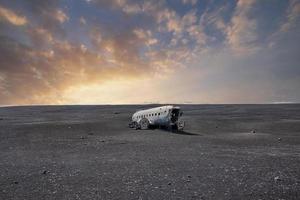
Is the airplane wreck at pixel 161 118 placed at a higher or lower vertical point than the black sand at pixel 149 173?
higher

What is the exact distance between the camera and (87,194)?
1317 cm

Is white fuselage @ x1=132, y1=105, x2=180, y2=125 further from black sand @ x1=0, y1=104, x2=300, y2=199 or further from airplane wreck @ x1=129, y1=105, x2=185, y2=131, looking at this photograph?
black sand @ x1=0, y1=104, x2=300, y2=199

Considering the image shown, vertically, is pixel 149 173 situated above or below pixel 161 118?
below

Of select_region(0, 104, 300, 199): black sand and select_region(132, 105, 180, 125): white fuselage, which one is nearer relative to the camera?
select_region(0, 104, 300, 199): black sand

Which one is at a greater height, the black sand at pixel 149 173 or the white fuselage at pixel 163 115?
the white fuselage at pixel 163 115

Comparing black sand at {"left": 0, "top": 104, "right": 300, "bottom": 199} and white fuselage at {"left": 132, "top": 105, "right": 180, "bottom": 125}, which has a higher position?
white fuselage at {"left": 132, "top": 105, "right": 180, "bottom": 125}

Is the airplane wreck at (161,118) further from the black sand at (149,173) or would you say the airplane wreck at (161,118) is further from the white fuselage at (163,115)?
the black sand at (149,173)

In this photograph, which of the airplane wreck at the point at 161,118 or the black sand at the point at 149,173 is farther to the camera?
the airplane wreck at the point at 161,118

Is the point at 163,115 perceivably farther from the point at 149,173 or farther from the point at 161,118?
the point at 149,173

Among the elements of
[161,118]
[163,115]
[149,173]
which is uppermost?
[163,115]

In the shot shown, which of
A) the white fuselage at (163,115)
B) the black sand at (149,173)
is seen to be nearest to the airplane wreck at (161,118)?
the white fuselage at (163,115)

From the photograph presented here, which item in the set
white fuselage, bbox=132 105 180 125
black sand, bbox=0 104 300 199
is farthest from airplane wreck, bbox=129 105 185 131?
black sand, bbox=0 104 300 199

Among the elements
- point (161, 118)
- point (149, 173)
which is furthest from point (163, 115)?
point (149, 173)

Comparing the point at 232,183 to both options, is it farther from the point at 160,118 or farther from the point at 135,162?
the point at 160,118
